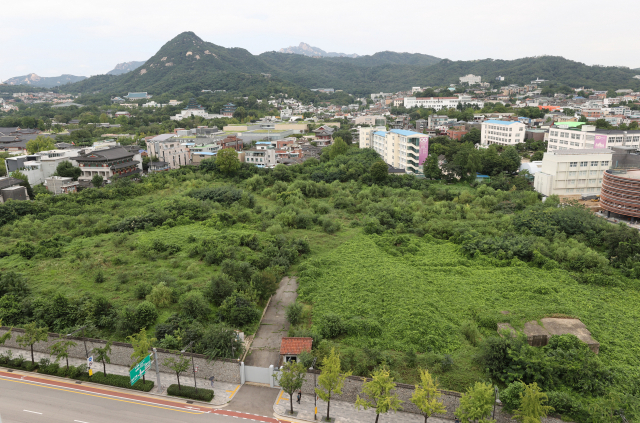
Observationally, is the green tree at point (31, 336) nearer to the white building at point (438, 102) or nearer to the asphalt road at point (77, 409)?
the asphalt road at point (77, 409)

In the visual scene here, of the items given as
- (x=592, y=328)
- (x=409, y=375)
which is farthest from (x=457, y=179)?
(x=409, y=375)

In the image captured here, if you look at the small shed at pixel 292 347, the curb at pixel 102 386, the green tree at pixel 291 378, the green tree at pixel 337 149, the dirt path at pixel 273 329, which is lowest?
the curb at pixel 102 386

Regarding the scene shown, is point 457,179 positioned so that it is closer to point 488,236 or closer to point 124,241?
point 488,236

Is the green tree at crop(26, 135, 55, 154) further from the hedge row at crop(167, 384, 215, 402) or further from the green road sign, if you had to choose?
the hedge row at crop(167, 384, 215, 402)

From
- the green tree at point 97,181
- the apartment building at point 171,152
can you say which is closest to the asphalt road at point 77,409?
the green tree at point 97,181

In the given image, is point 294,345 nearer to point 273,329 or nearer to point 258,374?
point 258,374

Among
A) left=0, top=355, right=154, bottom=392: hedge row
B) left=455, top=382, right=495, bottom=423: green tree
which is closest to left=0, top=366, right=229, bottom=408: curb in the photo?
left=0, top=355, right=154, bottom=392: hedge row

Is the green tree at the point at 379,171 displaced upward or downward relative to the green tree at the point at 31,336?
upward

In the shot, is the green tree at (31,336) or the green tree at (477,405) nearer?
the green tree at (477,405)
